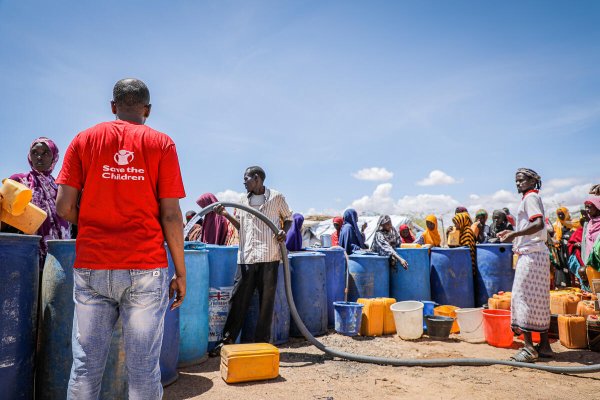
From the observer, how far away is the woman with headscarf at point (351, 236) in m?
7.32

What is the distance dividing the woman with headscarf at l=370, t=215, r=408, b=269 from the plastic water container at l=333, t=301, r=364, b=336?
1.20 meters

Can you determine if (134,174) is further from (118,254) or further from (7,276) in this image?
(7,276)

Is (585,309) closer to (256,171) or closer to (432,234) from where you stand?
(432,234)

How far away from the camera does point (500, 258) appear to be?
263 inches

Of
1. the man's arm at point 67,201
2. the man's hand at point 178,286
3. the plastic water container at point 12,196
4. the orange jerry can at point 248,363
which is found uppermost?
the plastic water container at point 12,196

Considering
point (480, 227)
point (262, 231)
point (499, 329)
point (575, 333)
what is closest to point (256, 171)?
point (262, 231)

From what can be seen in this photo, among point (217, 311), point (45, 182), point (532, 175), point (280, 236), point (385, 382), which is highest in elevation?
point (532, 175)

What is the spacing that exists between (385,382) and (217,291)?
6.40ft

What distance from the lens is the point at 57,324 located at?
2.65m

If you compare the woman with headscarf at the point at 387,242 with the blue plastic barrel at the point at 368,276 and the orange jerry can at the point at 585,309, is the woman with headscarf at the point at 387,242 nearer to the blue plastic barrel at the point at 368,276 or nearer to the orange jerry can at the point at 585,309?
the blue plastic barrel at the point at 368,276

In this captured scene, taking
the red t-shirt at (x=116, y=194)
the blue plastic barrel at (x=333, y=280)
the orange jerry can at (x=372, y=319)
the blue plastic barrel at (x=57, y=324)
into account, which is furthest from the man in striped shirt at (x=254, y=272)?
the red t-shirt at (x=116, y=194)

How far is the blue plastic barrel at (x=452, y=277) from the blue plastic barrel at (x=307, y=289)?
235 centimetres

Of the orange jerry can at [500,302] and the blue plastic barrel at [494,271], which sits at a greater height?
the blue plastic barrel at [494,271]

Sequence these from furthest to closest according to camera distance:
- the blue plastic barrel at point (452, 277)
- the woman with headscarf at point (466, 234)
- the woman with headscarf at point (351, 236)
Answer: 1. the woman with headscarf at point (351, 236)
2. the woman with headscarf at point (466, 234)
3. the blue plastic barrel at point (452, 277)
